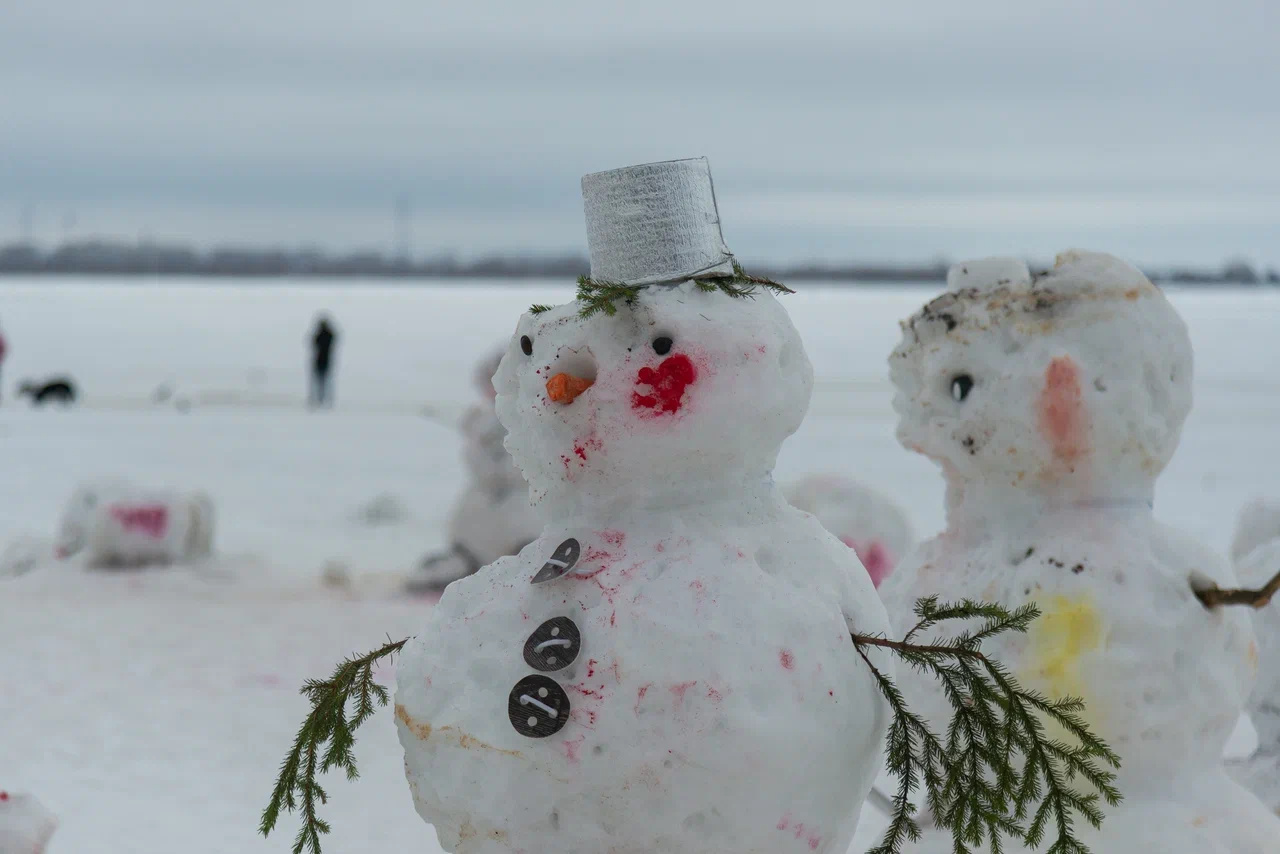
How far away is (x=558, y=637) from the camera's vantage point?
2.97m

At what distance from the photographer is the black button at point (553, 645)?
2951 millimetres

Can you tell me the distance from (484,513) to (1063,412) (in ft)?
18.1

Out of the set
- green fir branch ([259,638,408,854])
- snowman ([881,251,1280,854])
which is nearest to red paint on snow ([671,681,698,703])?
green fir branch ([259,638,408,854])

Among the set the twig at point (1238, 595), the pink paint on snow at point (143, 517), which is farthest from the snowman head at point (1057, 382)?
the pink paint on snow at point (143, 517)

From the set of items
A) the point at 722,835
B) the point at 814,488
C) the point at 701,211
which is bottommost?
the point at 814,488

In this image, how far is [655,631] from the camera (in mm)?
2920

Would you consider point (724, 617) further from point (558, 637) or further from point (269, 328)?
point (269, 328)

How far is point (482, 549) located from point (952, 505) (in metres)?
5.16

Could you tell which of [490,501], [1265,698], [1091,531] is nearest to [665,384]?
[1091,531]

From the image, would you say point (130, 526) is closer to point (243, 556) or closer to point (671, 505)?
point (243, 556)

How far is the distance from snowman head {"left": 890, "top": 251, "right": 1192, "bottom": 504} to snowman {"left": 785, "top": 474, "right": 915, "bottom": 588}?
3.40m

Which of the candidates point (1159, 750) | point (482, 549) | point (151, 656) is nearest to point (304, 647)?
point (151, 656)

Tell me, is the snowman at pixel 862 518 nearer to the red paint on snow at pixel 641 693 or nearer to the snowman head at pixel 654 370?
the snowman head at pixel 654 370

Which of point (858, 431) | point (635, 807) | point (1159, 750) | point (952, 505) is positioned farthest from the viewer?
point (858, 431)
